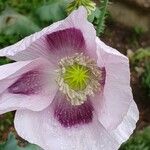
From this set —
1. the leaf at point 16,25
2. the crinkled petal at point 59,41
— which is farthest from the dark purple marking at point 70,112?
the leaf at point 16,25

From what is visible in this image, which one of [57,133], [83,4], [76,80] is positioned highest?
[83,4]

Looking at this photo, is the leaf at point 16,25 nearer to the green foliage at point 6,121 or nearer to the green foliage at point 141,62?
the green foliage at point 6,121

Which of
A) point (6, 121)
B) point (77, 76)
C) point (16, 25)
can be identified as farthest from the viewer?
point (6, 121)

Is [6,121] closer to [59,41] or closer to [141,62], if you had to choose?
[141,62]

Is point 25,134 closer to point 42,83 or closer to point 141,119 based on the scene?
point 42,83

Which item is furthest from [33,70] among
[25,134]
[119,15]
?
[119,15]

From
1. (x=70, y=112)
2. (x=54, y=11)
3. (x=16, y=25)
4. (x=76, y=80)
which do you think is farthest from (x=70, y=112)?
(x=16, y=25)

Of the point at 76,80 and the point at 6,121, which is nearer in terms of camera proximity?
the point at 76,80
